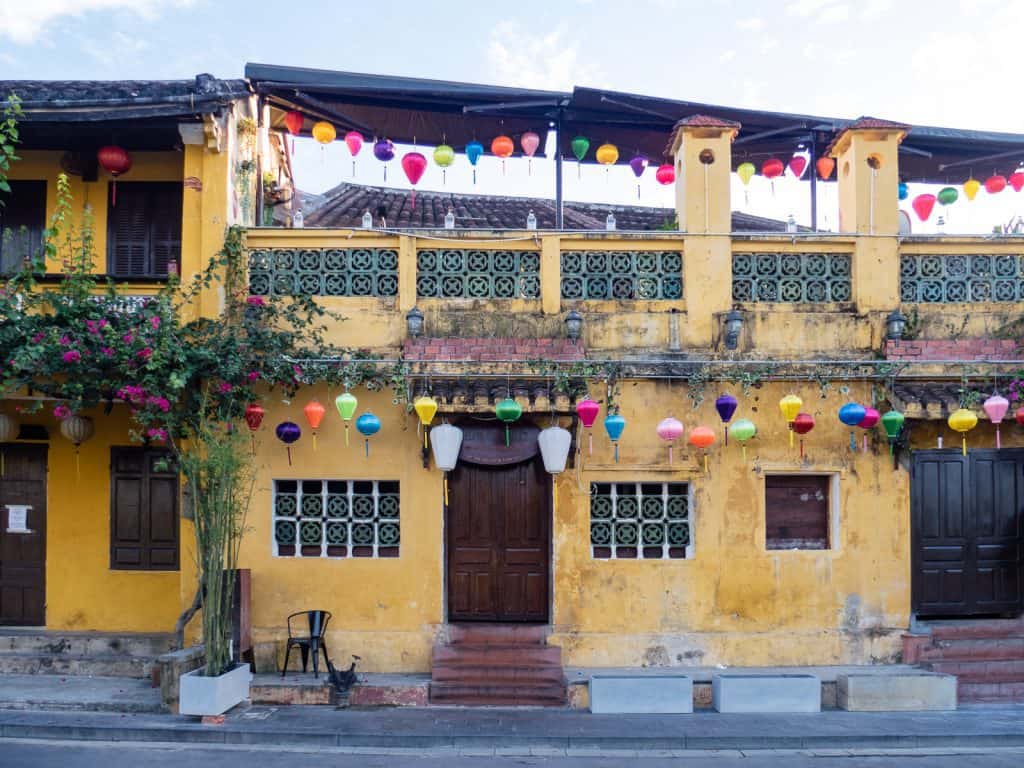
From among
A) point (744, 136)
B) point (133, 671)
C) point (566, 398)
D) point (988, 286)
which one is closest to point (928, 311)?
point (988, 286)

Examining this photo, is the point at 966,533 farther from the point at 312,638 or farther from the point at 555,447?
the point at 312,638

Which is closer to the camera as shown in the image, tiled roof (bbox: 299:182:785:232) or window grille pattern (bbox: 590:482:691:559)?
window grille pattern (bbox: 590:482:691:559)

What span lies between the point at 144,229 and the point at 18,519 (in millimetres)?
4368

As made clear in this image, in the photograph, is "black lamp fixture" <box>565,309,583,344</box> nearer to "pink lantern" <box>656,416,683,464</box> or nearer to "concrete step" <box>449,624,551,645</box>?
"pink lantern" <box>656,416,683,464</box>

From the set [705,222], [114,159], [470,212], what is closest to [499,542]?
[705,222]

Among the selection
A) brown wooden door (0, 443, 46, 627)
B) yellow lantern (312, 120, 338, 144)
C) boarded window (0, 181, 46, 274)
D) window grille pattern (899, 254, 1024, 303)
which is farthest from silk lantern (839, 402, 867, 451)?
boarded window (0, 181, 46, 274)

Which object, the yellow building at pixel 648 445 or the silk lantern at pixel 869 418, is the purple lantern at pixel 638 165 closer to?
the yellow building at pixel 648 445

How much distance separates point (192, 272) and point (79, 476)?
341cm

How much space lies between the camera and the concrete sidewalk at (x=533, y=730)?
8453mm

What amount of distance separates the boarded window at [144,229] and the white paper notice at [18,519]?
3.51 meters

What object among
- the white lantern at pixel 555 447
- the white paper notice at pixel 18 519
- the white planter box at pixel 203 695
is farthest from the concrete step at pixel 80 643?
the white lantern at pixel 555 447

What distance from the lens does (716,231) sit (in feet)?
34.6

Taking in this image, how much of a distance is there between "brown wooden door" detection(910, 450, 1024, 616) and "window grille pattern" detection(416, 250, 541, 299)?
5.58 meters

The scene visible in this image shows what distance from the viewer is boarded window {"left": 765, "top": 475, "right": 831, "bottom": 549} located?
1048 cm
